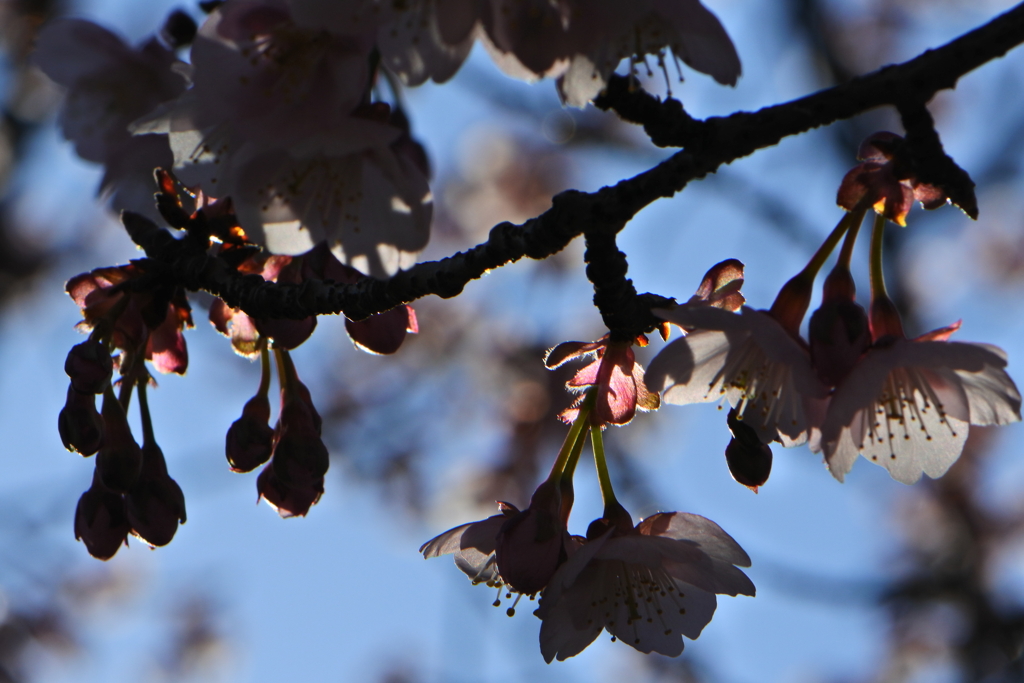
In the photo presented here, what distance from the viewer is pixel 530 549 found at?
1301 mm

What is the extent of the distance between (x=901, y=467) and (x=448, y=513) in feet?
18.1

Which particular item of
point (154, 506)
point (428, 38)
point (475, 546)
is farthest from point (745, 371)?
point (154, 506)

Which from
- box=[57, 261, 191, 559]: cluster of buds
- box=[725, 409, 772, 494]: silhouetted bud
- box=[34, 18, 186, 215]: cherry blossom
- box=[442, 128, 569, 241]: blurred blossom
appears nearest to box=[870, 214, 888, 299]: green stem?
box=[725, 409, 772, 494]: silhouetted bud

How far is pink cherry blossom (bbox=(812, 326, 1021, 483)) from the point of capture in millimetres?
1229

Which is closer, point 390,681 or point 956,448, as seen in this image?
point 956,448

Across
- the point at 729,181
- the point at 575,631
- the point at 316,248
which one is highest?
the point at 729,181

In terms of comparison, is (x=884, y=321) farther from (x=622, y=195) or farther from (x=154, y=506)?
(x=154, y=506)

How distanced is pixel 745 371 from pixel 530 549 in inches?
19.1

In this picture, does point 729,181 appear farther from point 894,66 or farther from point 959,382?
point 894,66

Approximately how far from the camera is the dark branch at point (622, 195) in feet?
3.19

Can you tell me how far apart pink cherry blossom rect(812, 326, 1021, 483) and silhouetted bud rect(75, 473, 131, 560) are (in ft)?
3.75

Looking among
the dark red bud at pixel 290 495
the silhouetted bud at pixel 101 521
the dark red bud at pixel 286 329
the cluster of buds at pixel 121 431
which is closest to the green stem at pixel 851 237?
the dark red bud at pixel 286 329

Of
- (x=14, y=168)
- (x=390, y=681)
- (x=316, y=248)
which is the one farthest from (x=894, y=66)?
(x=390, y=681)

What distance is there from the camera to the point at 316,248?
4.81 ft
